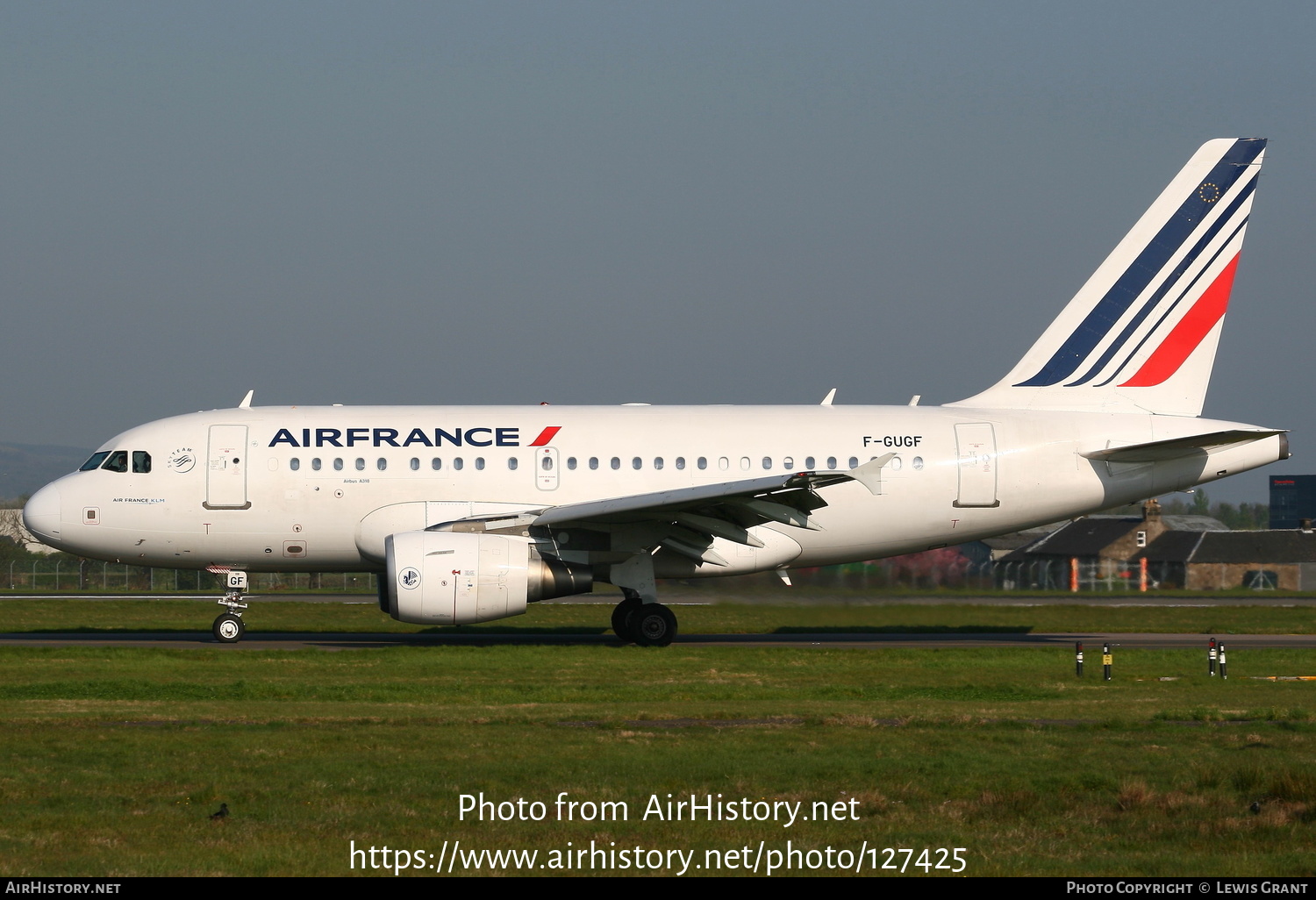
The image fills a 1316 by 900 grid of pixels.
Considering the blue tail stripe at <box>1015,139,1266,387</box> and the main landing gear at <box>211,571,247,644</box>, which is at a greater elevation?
the blue tail stripe at <box>1015,139,1266,387</box>

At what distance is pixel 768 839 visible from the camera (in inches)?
357

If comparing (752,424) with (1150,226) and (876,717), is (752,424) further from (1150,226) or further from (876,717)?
(876,717)

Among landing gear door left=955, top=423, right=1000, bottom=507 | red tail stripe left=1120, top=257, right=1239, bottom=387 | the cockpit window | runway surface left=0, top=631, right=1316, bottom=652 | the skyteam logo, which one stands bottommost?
runway surface left=0, top=631, right=1316, bottom=652

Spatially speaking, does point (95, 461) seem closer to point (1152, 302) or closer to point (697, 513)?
point (697, 513)

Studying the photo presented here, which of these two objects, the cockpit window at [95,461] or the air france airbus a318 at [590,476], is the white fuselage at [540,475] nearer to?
the air france airbus a318 at [590,476]

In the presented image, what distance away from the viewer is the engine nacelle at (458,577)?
22125mm

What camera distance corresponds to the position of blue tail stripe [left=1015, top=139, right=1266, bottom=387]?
2647cm

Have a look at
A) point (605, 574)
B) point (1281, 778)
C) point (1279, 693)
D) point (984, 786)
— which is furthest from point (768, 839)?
point (605, 574)

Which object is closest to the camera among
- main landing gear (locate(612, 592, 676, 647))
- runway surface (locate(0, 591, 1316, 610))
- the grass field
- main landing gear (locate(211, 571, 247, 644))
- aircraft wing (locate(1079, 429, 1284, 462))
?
the grass field

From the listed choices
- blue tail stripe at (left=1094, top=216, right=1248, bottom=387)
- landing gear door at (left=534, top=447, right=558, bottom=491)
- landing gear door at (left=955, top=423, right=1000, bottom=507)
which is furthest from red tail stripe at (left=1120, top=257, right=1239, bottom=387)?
landing gear door at (left=534, top=447, right=558, bottom=491)

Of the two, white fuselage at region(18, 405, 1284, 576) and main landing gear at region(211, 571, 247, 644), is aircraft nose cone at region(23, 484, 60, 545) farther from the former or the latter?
main landing gear at region(211, 571, 247, 644)

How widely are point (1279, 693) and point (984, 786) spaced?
29.1 feet

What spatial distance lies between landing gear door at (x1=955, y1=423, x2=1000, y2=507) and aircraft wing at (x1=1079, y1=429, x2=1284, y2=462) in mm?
1711

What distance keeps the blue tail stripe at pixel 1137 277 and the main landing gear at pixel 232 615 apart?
15.3 meters
